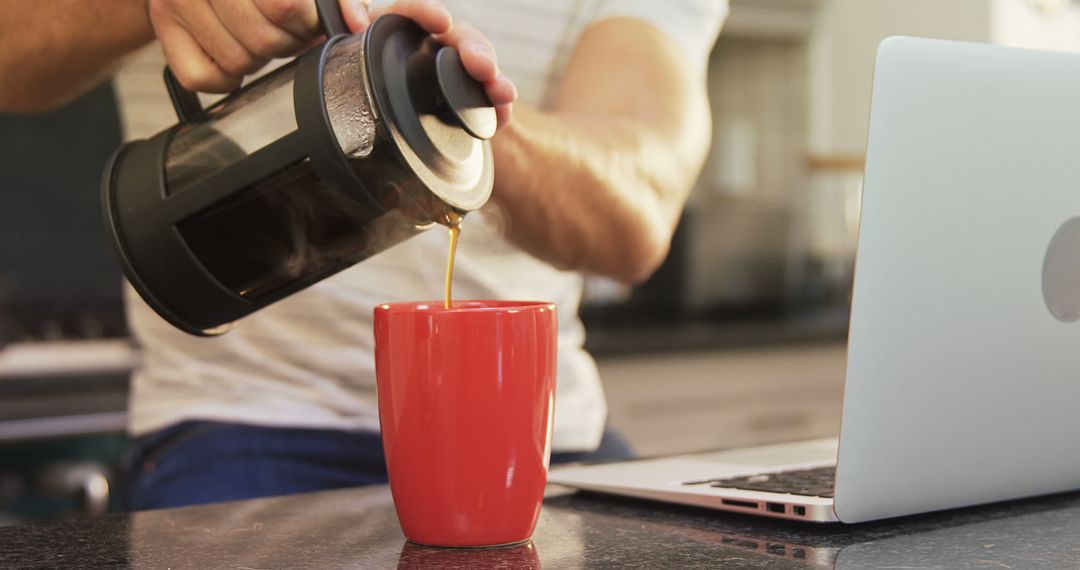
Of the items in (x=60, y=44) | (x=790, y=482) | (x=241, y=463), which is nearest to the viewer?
(x=790, y=482)

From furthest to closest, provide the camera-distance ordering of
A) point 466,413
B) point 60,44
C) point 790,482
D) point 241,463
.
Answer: point 241,463
point 60,44
point 790,482
point 466,413

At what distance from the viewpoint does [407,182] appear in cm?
64

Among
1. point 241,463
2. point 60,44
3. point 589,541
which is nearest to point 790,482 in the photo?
point 589,541

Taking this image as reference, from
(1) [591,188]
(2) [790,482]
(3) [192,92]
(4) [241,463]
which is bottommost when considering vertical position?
(4) [241,463]

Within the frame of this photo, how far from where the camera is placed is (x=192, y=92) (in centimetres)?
76

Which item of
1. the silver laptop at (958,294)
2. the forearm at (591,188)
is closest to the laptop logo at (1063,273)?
the silver laptop at (958,294)

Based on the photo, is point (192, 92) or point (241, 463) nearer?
point (192, 92)

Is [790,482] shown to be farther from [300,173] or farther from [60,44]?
[60,44]

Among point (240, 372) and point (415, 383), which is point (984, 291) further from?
point (240, 372)

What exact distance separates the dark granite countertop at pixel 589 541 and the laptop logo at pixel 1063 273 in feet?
0.42

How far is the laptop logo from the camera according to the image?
0.68 m

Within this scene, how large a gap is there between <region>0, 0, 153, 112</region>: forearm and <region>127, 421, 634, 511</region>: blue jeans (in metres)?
0.34

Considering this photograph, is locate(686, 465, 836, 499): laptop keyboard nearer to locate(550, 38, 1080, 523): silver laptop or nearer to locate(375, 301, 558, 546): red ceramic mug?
locate(550, 38, 1080, 523): silver laptop

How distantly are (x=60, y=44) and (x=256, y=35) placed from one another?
1.17 ft
